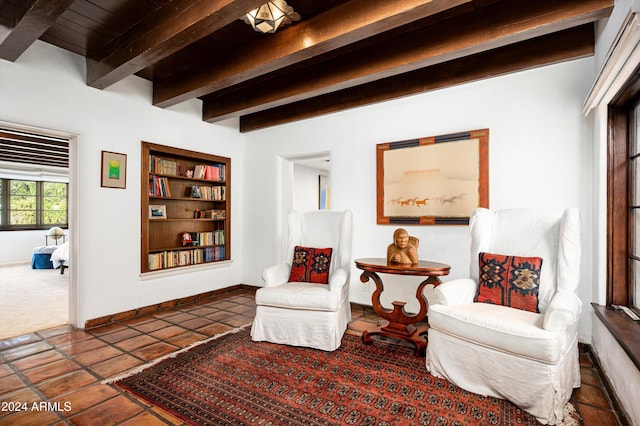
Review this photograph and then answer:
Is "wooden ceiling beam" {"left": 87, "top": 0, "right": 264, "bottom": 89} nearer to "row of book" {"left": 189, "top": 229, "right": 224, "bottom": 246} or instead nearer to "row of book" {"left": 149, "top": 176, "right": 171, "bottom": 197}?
"row of book" {"left": 149, "top": 176, "right": 171, "bottom": 197}

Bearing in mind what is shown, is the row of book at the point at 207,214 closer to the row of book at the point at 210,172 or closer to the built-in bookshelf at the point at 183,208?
the built-in bookshelf at the point at 183,208

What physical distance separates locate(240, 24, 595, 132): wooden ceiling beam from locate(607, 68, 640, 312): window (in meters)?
0.61

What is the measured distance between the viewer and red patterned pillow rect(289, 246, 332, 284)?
317 cm

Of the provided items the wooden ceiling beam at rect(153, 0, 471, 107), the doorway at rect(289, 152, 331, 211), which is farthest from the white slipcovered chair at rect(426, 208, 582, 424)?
the doorway at rect(289, 152, 331, 211)

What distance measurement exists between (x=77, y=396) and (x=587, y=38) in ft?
14.4

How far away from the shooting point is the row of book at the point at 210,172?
177 inches

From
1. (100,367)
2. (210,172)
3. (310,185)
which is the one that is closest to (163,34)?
(210,172)

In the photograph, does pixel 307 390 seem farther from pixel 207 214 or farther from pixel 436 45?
pixel 207 214

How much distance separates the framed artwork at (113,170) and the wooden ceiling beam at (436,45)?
156 centimetres

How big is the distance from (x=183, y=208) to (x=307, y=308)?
8.87ft

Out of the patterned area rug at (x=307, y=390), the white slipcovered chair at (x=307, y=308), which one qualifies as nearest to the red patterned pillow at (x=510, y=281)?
the patterned area rug at (x=307, y=390)

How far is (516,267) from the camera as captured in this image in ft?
7.68

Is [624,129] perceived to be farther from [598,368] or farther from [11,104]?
[11,104]

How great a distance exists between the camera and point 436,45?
2537 mm
